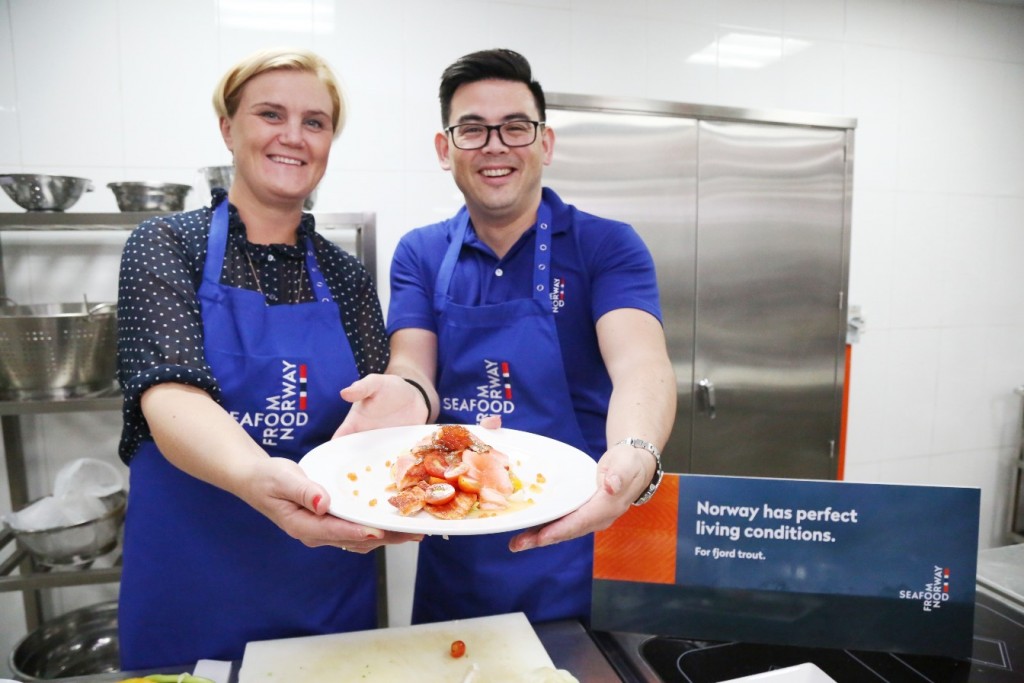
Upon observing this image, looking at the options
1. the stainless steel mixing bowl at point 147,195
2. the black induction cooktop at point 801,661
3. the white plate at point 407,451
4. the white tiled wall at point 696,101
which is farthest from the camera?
the white tiled wall at point 696,101

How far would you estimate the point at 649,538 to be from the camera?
1.12m

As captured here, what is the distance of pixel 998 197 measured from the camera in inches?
136

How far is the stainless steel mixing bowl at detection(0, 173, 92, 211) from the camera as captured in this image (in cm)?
200

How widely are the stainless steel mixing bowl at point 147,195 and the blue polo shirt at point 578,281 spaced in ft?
3.48

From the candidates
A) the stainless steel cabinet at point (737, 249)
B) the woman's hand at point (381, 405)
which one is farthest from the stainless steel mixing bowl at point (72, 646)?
the stainless steel cabinet at point (737, 249)

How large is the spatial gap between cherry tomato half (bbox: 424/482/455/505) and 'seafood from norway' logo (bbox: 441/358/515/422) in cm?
48

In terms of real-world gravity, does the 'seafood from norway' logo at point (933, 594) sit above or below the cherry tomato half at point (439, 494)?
below

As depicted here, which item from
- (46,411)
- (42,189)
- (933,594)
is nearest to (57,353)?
(46,411)

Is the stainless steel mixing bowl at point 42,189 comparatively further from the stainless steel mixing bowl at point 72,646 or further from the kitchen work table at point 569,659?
the kitchen work table at point 569,659

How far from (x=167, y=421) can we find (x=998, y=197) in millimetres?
4090

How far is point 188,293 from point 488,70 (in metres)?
0.83

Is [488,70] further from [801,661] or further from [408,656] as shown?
[801,661]

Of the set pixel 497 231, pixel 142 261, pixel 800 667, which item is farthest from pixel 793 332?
pixel 142 261

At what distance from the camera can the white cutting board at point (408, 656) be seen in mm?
1003
